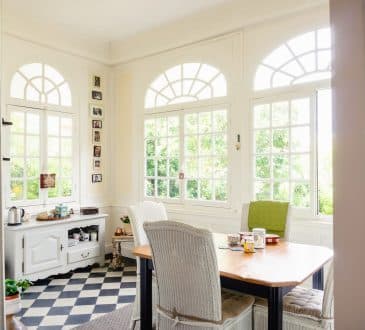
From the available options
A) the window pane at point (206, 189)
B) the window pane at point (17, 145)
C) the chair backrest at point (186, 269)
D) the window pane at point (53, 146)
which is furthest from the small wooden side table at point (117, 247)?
the chair backrest at point (186, 269)

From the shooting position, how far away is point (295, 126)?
10.7 ft

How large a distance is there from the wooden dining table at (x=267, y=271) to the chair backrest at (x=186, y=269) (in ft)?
0.49

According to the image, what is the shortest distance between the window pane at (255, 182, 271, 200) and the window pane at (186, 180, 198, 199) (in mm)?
800

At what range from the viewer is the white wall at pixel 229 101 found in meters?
3.21

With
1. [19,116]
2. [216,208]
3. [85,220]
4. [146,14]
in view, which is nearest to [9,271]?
[85,220]

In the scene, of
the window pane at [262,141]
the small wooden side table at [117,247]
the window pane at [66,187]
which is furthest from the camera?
the window pane at [66,187]

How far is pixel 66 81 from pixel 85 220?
1.81 metres

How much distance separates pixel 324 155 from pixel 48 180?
313 centimetres

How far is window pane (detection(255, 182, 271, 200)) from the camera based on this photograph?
345cm

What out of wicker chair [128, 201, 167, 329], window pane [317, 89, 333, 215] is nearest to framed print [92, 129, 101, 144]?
wicker chair [128, 201, 167, 329]

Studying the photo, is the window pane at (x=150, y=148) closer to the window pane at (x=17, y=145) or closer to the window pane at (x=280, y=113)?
the window pane at (x=17, y=145)

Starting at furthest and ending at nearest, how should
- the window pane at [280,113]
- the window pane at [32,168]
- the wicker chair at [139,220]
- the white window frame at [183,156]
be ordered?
the window pane at [32,168] → the white window frame at [183,156] → the window pane at [280,113] → the wicker chair at [139,220]

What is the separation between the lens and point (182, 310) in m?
1.87

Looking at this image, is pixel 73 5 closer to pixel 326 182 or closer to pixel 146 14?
pixel 146 14
